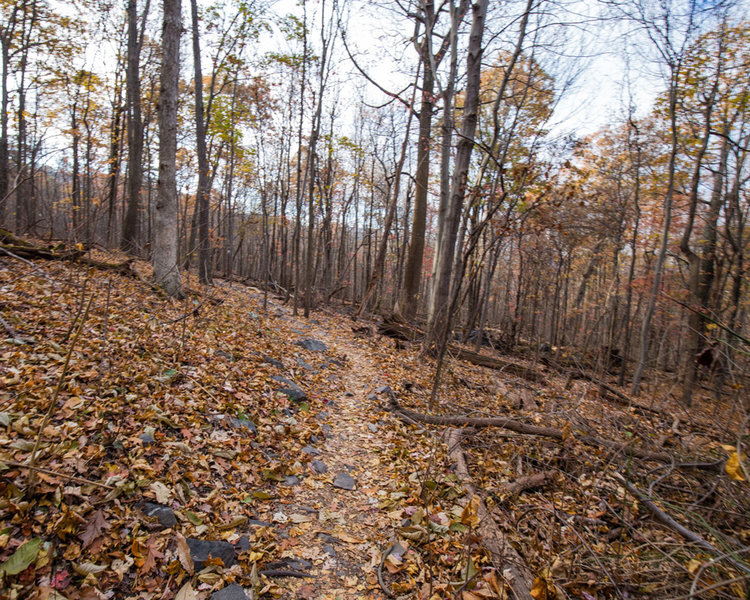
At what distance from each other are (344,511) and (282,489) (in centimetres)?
61

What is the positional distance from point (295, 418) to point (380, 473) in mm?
1401

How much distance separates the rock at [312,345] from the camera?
308 inches

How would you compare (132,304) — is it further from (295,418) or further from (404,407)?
(404,407)

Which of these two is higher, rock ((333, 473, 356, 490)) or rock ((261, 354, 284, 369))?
rock ((261, 354, 284, 369))

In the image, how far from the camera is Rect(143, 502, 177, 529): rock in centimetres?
239

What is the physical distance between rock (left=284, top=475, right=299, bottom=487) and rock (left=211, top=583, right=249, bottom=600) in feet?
4.09

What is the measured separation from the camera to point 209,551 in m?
2.34

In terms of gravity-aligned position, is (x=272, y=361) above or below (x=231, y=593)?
above

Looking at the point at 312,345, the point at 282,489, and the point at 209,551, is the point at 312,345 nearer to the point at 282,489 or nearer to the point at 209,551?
the point at 282,489

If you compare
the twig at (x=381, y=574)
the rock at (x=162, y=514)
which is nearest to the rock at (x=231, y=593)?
the rock at (x=162, y=514)

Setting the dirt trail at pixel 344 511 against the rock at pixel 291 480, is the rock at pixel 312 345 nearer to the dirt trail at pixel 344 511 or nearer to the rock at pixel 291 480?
the dirt trail at pixel 344 511

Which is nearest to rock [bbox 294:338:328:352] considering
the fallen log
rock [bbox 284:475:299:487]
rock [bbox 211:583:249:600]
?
rock [bbox 284:475:299:487]

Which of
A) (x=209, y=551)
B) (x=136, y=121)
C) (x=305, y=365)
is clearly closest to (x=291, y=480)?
(x=209, y=551)

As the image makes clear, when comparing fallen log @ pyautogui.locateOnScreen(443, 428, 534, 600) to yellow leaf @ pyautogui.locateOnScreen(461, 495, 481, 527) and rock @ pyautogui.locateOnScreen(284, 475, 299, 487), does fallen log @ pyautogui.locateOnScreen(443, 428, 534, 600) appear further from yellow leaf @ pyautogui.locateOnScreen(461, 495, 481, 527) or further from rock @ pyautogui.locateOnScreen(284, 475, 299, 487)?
rock @ pyautogui.locateOnScreen(284, 475, 299, 487)
